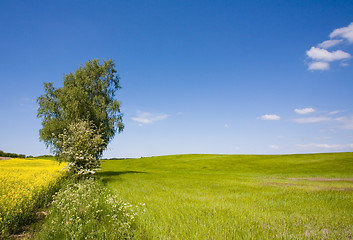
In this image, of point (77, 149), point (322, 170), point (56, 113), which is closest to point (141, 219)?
point (77, 149)

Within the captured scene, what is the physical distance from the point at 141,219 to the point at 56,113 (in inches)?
1234

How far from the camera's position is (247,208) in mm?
9469

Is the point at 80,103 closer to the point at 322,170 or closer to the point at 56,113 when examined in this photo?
the point at 56,113

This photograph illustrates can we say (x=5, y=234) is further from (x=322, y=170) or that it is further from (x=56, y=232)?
(x=322, y=170)

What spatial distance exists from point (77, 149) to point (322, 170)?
44.2 metres

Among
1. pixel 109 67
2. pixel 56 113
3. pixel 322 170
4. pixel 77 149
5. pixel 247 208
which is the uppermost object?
pixel 109 67

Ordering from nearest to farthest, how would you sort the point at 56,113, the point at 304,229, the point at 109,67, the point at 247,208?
the point at 304,229 < the point at 247,208 < the point at 56,113 < the point at 109,67

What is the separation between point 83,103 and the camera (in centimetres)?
3117

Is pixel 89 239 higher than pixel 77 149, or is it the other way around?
pixel 77 149

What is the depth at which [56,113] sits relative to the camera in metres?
33.2

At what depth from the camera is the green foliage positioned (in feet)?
101

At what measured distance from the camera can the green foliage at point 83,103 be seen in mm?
30719

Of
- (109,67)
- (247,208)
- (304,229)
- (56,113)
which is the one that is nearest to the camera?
(304,229)

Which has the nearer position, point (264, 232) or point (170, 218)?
point (264, 232)
